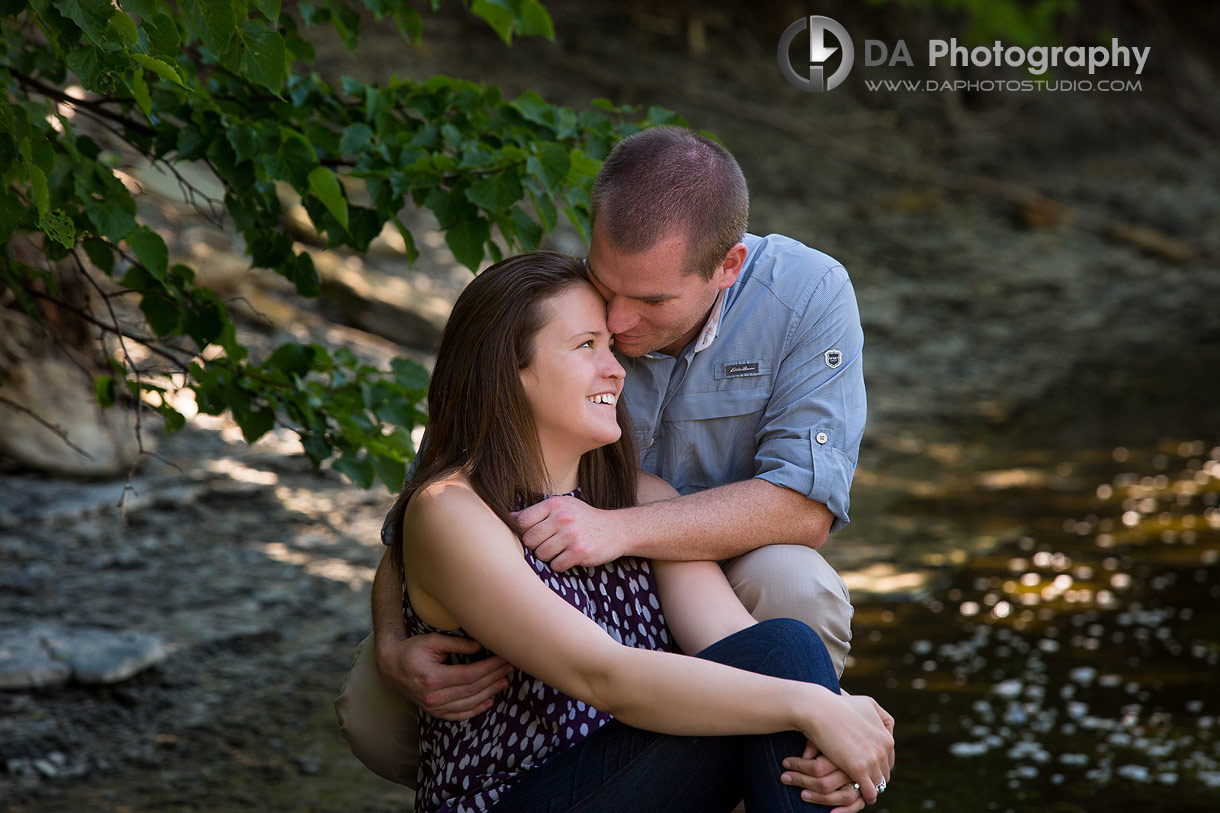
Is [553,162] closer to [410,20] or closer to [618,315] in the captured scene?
[618,315]

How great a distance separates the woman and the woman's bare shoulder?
77 mm

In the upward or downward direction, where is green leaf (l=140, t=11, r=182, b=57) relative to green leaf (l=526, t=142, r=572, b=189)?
upward

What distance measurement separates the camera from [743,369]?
2498mm

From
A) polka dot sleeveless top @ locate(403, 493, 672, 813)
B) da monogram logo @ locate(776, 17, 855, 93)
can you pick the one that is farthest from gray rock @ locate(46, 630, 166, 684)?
da monogram logo @ locate(776, 17, 855, 93)

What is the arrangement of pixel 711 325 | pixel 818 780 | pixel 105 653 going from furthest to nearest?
pixel 105 653, pixel 711 325, pixel 818 780

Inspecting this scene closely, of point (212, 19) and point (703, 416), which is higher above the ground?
point (212, 19)

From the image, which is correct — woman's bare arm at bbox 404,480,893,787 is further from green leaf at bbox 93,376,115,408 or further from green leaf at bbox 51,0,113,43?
green leaf at bbox 93,376,115,408

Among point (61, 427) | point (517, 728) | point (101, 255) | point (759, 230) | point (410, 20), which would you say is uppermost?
point (410, 20)

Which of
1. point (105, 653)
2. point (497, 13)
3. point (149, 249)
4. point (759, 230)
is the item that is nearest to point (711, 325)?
point (497, 13)

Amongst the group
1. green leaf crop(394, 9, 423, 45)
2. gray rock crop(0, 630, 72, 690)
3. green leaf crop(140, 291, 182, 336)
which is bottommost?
gray rock crop(0, 630, 72, 690)

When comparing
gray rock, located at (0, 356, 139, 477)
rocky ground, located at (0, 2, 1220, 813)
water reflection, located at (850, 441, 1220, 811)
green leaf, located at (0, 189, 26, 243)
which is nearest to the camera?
green leaf, located at (0, 189, 26, 243)

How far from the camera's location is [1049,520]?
5.25 m

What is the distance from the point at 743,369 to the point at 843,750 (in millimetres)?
896

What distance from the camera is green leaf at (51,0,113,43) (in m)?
1.57
